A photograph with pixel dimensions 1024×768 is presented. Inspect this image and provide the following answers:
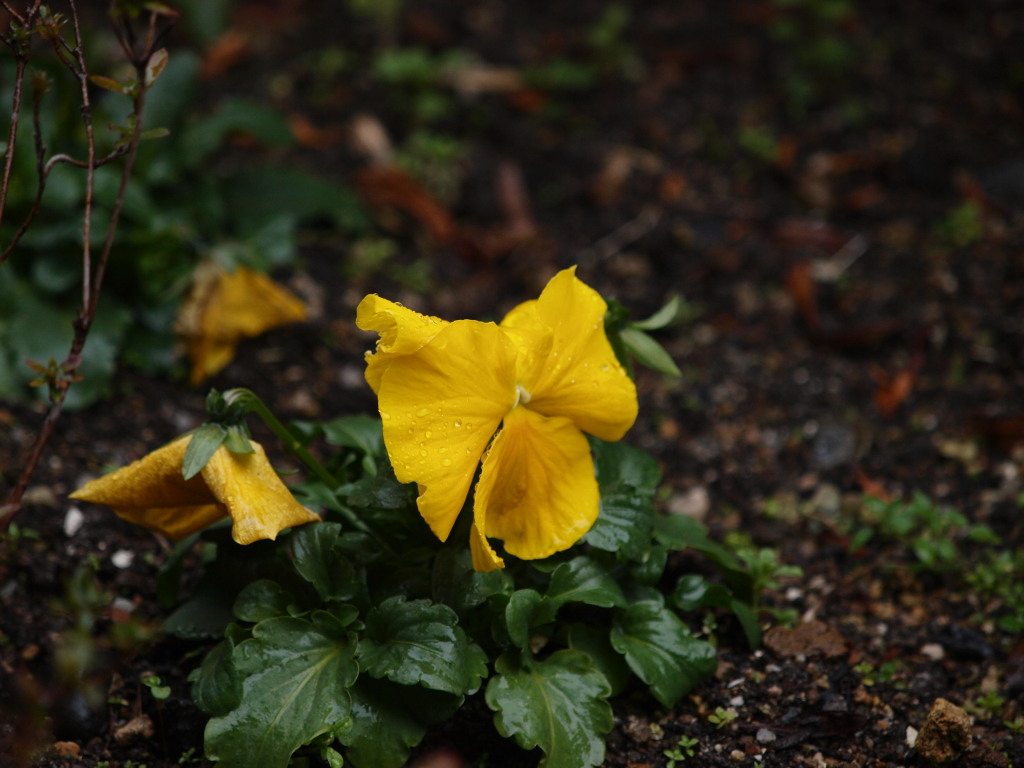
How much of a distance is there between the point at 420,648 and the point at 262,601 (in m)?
0.37

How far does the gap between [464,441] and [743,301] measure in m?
2.13

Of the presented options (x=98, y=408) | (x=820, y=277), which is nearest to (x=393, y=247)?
(x=98, y=408)

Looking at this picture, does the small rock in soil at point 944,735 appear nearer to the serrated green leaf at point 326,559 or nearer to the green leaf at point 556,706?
the green leaf at point 556,706

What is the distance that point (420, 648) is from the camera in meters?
1.88

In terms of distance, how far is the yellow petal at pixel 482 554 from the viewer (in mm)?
1759

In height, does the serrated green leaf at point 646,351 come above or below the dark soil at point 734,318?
above

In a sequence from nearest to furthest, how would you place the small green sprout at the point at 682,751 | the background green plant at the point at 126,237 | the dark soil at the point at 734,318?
the small green sprout at the point at 682,751
the dark soil at the point at 734,318
the background green plant at the point at 126,237

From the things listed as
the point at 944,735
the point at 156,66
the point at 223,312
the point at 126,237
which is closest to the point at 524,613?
the point at 944,735

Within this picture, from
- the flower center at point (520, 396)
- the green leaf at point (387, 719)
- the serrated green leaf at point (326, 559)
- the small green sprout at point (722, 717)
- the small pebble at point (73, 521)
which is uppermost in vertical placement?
the flower center at point (520, 396)

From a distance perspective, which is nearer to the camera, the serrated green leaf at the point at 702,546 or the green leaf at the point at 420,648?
the green leaf at the point at 420,648

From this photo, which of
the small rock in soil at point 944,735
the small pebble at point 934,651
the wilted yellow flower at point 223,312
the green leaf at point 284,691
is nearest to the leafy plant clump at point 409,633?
the green leaf at point 284,691

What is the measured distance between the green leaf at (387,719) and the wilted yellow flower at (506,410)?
338 mm

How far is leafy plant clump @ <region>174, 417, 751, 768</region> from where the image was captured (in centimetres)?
188

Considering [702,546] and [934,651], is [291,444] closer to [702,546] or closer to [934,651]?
[702,546]
